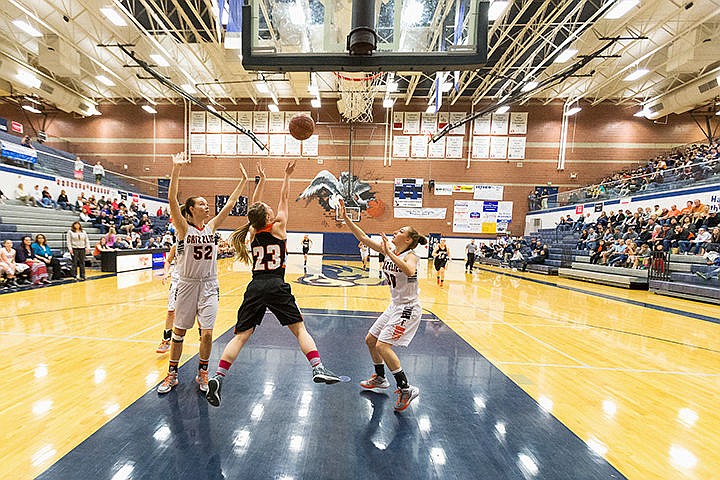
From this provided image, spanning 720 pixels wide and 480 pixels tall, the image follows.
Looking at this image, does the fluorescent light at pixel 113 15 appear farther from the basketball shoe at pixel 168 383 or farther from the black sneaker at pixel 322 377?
the black sneaker at pixel 322 377

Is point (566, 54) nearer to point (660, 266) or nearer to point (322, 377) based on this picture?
point (660, 266)

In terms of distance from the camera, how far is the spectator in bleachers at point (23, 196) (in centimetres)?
1261

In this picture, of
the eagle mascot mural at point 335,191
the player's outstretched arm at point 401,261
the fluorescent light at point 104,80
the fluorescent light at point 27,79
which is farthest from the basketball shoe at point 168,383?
the fluorescent light at point 27,79

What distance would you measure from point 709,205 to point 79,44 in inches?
1072

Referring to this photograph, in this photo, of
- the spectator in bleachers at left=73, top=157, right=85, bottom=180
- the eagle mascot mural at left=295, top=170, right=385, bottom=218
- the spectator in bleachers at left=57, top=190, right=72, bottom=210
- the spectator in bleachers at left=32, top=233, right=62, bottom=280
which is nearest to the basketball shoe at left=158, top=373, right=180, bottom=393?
the spectator in bleachers at left=32, top=233, right=62, bottom=280

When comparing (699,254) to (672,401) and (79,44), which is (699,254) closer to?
(672,401)

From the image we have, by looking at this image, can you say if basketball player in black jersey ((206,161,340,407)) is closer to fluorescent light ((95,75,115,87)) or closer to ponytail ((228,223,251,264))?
ponytail ((228,223,251,264))

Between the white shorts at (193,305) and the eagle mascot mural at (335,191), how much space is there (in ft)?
65.4

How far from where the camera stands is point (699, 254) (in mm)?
10406

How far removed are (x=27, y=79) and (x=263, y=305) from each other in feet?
75.4

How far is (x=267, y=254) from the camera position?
9.47 feet

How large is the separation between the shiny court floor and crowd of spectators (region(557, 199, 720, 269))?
6831 millimetres

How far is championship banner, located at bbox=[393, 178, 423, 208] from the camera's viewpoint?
2297 cm

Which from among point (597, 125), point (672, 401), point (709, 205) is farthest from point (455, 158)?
point (672, 401)
